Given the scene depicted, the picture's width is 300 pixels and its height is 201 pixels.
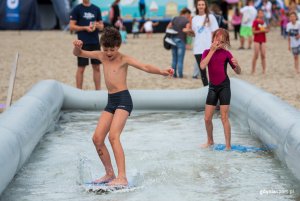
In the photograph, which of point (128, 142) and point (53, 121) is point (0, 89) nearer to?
point (53, 121)

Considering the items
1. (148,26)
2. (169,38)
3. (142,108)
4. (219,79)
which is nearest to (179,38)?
(169,38)

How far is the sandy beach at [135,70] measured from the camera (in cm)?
1173

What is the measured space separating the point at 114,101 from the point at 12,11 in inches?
924

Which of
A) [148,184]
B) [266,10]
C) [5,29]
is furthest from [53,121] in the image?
[5,29]

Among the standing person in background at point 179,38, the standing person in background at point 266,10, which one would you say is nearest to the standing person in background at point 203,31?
the standing person in background at point 179,38

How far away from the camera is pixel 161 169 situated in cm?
589

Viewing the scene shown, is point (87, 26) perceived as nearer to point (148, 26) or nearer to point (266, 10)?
point (148, 26)

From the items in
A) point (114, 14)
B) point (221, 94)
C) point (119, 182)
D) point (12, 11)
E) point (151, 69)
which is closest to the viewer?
point (119, 182)

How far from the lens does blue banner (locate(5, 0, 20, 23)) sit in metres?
27.8

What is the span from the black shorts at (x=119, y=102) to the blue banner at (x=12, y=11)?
23048 mm

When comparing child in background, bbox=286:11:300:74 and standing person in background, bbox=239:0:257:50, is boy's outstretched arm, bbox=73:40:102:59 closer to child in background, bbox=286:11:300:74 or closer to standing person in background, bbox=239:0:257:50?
child in background, bbox=286:11:300:74

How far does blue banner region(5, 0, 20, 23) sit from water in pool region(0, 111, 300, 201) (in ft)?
68.0

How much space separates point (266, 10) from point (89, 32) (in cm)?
1700

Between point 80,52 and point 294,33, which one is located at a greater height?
point 80,52
